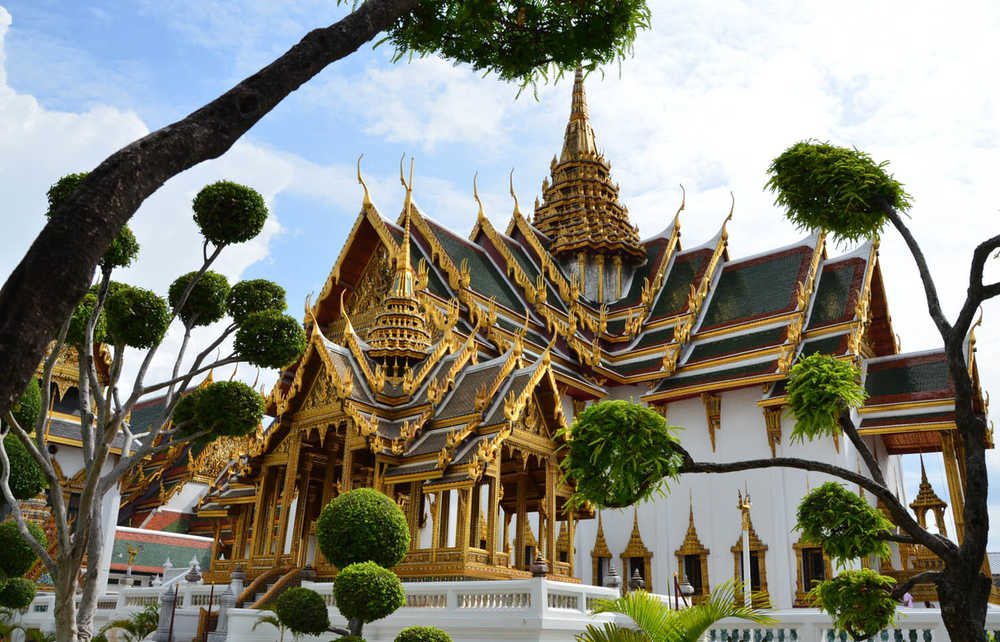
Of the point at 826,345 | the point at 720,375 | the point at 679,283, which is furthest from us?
the point at 679,283

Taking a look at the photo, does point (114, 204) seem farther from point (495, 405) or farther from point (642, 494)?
point (495, 405)

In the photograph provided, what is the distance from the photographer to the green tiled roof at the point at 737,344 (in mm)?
17344

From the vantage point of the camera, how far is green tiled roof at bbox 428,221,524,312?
720 inches

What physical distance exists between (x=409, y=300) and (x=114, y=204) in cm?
970

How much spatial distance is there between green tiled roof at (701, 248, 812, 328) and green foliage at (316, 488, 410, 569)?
12.6 m

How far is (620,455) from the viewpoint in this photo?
15.2 ft

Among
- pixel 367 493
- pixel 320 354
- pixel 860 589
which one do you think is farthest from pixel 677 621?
pixel 320 354

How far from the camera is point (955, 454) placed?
15.0 metres

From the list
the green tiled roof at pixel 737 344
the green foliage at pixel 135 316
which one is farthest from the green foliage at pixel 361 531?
the green tiled roof at pixel 737 344

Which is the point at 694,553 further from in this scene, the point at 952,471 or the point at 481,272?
the point at 481,272

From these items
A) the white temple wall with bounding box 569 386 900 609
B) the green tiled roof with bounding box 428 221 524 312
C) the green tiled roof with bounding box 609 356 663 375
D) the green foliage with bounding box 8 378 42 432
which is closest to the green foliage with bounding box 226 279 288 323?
the green foliage with bounding box 8 378 42 432

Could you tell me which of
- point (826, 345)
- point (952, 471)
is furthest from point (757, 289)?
point (952, 471)

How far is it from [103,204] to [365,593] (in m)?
4.46

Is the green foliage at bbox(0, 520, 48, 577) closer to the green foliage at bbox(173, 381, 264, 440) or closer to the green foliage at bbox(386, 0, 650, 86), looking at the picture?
the green foliage at bbox(173, 381, 264, 440)
